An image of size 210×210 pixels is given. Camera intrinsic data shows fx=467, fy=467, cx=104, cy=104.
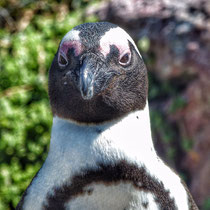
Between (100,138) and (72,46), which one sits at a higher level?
(72,46)

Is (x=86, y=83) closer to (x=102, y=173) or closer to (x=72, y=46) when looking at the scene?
(x=72, y=46)

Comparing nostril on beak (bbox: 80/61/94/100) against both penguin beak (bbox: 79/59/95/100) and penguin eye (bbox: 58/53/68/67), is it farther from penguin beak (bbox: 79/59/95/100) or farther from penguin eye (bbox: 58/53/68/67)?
penguin eye (bbox: 58/53/68/67)

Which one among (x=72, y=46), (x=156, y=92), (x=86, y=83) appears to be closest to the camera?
(x=86, y=83)

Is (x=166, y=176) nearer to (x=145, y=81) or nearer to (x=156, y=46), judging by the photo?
(x=145, y=81)

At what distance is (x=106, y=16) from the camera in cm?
374

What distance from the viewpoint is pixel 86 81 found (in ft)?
4.81

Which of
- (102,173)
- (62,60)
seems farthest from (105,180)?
(62,60)

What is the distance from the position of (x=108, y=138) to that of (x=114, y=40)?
0.34 meters

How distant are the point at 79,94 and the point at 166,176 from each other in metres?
0.43

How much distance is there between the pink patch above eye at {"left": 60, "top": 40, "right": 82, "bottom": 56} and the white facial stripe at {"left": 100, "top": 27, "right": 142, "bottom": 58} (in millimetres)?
76

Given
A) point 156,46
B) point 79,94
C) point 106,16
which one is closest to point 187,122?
point 156,46

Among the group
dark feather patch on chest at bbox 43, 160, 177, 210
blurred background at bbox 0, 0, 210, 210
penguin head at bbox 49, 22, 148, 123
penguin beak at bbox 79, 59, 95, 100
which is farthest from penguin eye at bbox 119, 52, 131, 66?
blurred background at bbox 0, 0, 210, 210

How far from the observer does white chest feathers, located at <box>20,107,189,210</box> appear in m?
1.54

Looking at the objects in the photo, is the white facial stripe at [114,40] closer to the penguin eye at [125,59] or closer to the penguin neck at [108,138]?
the penguin eye at [125,59]
